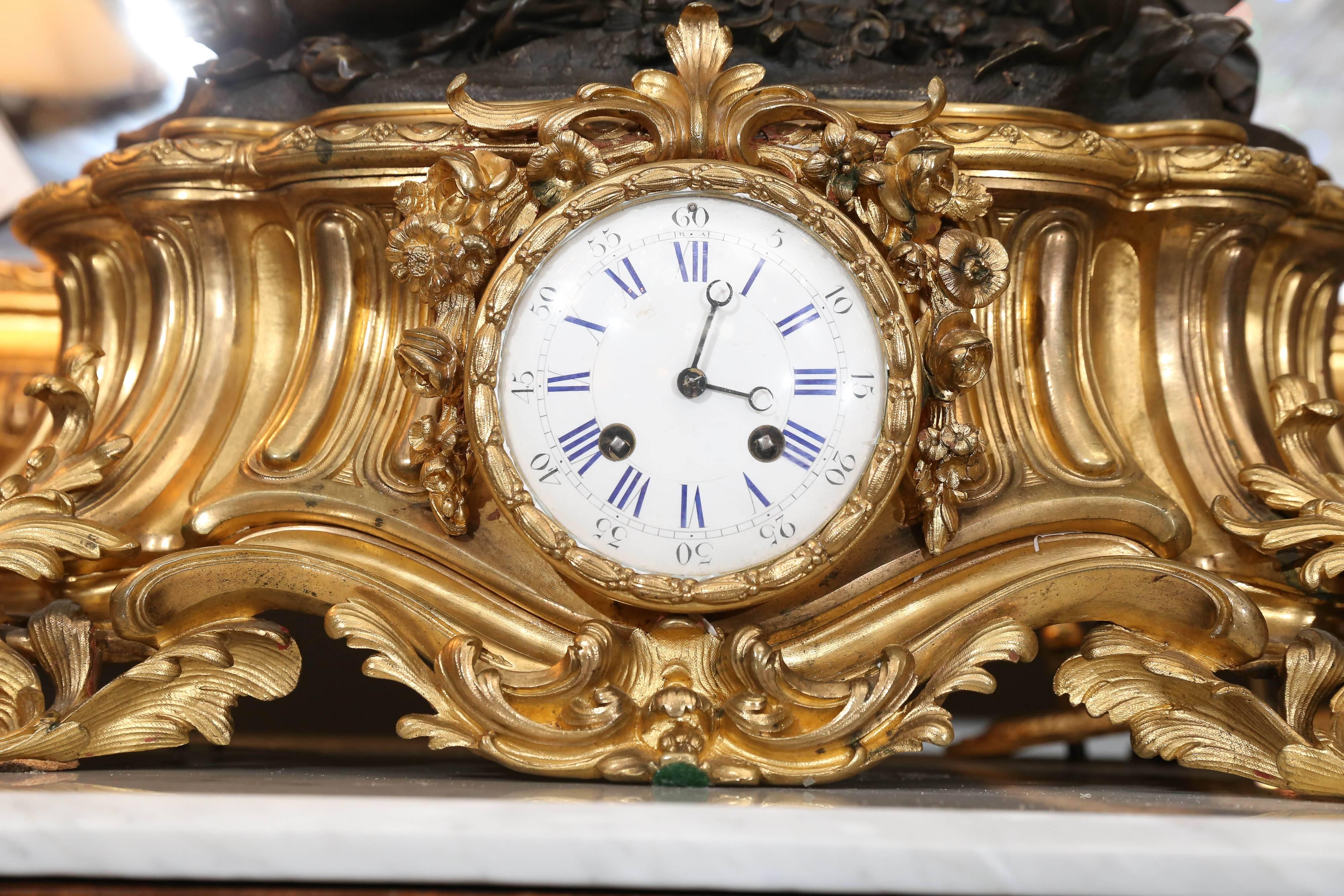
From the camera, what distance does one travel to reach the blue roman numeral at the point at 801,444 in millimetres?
826

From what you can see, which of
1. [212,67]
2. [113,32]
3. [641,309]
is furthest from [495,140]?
[113,32]

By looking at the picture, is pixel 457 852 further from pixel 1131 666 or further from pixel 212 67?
pixel 212 67

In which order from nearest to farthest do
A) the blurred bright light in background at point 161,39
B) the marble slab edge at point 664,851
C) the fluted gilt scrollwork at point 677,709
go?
the marble slab edge at point 664,851
the fluted gilt scrollwork at point 677,709
the blurred bright light in background at point 161,39

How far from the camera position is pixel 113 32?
Result: 4.59 ft

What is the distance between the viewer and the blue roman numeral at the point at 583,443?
2.72 ft

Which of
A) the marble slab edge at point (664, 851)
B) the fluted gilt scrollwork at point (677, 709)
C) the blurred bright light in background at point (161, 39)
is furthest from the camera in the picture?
the blurred bright light in background at point (161, 39)

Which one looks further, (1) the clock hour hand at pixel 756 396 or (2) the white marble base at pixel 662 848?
(1) the clock hour hand at pixel 756 396

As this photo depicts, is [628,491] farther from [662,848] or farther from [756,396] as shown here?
[662,848]

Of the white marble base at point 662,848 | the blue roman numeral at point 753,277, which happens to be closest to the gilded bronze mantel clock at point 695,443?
the blue roman numeral at point 753,277

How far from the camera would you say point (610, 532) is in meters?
0.83

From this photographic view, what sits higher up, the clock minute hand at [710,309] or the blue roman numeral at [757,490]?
the clock minute hand at [710,309]

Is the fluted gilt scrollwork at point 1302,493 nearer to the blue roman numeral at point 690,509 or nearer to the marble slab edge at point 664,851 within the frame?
the marble slab edge at point 664,851

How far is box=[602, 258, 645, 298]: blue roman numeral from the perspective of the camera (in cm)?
84

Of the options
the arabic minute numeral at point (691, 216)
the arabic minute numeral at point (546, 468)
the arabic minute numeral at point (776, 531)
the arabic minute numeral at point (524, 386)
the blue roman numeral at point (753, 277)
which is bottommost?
the arabic minute numeral at point (776, 531)
